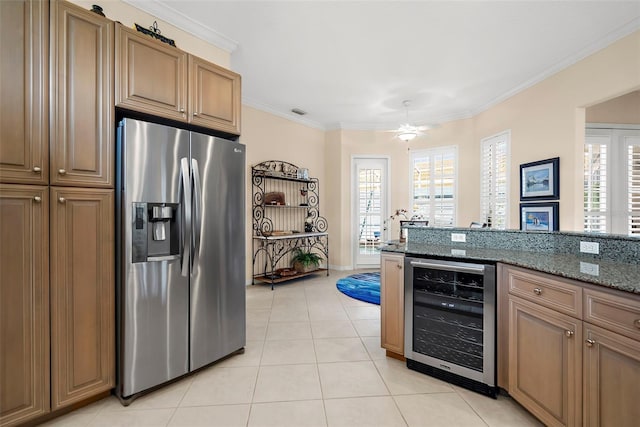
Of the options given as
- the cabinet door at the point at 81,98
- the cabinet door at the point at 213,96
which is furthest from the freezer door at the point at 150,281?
the cabinet door at the point at 213,96

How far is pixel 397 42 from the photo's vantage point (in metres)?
2.99

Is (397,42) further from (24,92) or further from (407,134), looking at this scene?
(24,92)

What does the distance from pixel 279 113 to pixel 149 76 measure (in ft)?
10.8

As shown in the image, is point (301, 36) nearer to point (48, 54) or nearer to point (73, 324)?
point (48, 54)

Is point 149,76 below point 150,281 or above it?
above

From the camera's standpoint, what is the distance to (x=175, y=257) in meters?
1.98

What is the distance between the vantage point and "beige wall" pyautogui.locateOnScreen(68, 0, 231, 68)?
212cm

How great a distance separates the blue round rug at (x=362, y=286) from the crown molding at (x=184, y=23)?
3.49 m

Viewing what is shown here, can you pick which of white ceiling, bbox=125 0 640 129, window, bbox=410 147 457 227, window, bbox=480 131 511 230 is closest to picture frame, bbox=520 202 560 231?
window, bbox=480 131 511 230

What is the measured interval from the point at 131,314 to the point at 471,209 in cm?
520

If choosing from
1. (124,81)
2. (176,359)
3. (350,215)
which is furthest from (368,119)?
(176,359)

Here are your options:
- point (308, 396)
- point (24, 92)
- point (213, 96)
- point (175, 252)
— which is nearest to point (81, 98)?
point (24, 92)

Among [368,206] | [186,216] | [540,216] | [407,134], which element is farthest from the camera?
[368,206]

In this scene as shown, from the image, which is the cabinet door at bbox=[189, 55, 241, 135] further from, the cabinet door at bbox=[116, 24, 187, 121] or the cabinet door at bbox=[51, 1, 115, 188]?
the cabinet door at bbox=[51, 1, 115, 188]
